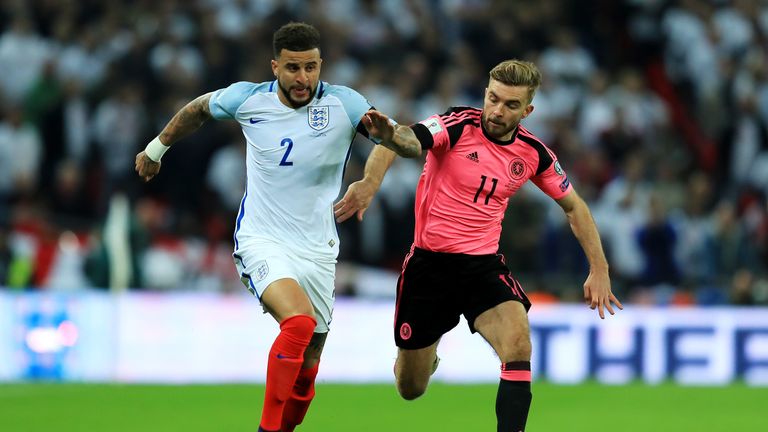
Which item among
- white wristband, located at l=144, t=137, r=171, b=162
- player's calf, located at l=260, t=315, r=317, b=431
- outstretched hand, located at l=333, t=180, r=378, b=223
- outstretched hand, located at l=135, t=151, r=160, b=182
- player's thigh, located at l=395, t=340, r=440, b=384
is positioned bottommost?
player's calf, located at l=260, t=315, r=317, b=431

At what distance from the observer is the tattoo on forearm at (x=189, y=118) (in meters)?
8.05

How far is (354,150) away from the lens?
16.0 m

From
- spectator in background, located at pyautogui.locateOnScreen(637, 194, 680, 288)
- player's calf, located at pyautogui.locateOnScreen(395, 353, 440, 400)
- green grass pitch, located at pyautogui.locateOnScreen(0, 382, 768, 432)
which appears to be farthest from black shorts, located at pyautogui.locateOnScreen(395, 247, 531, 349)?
spectator in background, located at pyautogui.locateOnScreen(637, 194, 680, 288)

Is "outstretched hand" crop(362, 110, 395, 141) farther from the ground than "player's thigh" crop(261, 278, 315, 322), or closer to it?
farther from the ground

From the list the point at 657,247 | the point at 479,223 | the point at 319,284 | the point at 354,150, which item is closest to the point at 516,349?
the point at 479,223

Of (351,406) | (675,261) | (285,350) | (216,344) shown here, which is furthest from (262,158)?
(675,261)

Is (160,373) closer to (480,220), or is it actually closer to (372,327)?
(372,327)

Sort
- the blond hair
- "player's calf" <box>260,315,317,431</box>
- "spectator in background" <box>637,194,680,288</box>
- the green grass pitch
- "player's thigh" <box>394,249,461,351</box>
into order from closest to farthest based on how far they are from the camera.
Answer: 1. "player's calf" <box>260,315,317,431</box>
2. the blond hair
3. "player's thigh" <box>394,249,461,351</box>
4. the green grass pitch
5. "spectator in background" <box>637,194,680,288</box>

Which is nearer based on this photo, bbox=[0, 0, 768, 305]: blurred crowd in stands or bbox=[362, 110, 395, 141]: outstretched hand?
bbox=[362, 110, 395, 141]: outstretched hand

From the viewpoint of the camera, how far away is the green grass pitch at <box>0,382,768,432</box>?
35.4 feet

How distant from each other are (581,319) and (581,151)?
2793 millimetres

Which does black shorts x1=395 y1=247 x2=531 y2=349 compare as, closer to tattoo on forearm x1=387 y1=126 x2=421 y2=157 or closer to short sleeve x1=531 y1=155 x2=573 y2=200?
short sleeve x1=531 y1=155 x2=573 y2=200

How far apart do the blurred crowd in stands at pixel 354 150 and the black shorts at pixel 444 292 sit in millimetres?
7116

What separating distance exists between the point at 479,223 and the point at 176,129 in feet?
6.22
